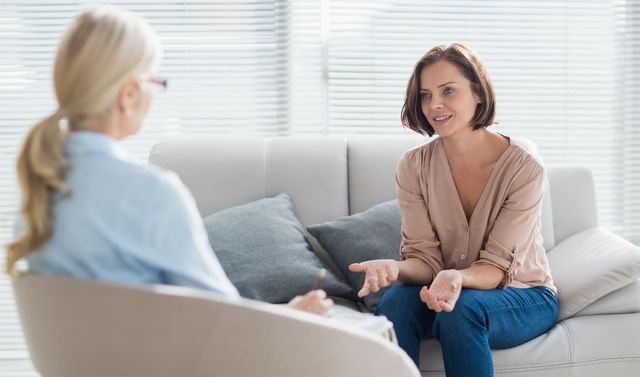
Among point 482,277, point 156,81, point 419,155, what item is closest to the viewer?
point 156,81

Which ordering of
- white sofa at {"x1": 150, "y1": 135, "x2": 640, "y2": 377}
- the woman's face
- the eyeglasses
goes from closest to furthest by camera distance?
the eyeglasses
the woman's face
white sofa at {"x1": 150, "y1": 135, "x2": 640, "y2": 377}

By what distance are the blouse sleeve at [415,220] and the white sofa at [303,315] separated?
0.25 metres

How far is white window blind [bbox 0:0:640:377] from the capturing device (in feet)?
10.6

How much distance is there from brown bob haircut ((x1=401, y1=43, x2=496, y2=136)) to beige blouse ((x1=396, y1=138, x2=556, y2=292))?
0.41ft

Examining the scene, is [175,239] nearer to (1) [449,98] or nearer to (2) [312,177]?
(1) [449,98]

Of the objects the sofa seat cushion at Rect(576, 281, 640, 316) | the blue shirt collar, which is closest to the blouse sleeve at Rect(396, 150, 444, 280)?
the sofa seat cushion at Rect(576, 281, 640, 316)

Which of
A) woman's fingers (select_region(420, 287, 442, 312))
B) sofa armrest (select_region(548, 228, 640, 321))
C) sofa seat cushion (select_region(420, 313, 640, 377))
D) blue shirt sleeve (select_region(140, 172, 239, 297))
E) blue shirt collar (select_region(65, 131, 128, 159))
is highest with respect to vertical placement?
blue shirt collar (select_region(65, 131, 128, 159))

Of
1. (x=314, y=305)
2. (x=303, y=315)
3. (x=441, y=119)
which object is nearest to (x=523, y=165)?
(x=441, y=119)

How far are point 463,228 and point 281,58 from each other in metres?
1.30

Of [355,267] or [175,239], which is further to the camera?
[355,267]

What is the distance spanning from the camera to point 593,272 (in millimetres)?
2338

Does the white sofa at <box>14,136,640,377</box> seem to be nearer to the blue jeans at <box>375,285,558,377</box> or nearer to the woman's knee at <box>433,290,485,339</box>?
the blue jeans at <box>375,285,558,377</box>

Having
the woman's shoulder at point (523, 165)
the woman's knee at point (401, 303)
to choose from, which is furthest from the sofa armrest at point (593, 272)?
the woman's knee at point (401, 303)

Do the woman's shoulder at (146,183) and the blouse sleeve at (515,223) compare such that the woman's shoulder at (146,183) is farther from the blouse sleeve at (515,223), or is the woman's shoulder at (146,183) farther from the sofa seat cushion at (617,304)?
the sofa seat cushion at (617,304)
